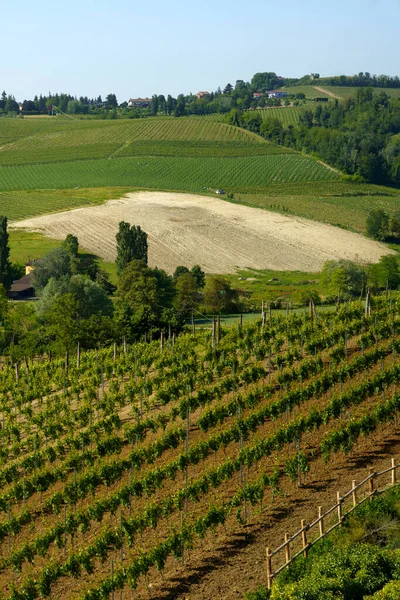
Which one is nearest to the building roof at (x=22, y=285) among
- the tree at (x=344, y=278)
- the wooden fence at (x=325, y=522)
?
the tree at (x=344, y=278)

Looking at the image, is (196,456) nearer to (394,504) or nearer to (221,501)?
(221,501)

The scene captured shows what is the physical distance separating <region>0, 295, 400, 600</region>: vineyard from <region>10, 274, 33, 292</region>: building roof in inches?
1231

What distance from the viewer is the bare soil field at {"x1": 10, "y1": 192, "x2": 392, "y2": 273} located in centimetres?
9069

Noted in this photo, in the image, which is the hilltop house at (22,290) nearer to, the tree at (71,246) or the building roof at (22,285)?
the building roof at (22,285)

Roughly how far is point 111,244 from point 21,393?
53.5m

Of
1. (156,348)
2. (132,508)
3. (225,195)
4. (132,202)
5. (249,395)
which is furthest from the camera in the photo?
(225,195)

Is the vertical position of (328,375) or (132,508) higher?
(328,375)

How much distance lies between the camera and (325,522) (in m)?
26.2

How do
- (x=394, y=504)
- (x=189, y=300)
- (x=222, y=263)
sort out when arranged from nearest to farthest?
(x=394, y=504), (x=189, y=300), (x=222, y=263)

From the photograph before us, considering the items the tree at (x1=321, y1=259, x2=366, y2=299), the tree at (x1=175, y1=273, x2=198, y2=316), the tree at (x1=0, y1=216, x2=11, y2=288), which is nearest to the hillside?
the tree at (x1=0, y1=216, x2=11, y2=288)

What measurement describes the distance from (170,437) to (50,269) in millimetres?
45153

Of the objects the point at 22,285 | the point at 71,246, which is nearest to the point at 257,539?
the point at 22,285

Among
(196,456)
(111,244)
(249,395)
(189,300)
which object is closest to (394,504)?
(196,456)

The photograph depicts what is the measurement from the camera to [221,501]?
27.8 m
